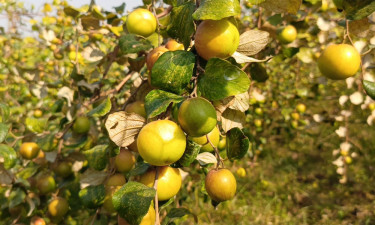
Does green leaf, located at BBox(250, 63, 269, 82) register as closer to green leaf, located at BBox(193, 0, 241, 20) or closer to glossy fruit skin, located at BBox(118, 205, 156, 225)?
green leaf, located at BBox(193, 0, 241, 20)

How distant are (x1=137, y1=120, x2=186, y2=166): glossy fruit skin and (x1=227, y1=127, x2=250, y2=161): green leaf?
0.64 feet

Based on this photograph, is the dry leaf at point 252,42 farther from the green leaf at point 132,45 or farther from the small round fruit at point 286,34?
the small round fruit at point 286,34

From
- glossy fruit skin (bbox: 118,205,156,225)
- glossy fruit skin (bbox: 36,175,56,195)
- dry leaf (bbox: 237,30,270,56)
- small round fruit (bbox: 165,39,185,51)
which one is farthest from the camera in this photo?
glossy fruit skin (bbox: 36,175,56,195)

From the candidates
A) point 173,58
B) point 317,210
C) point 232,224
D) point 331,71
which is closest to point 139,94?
point 173,58

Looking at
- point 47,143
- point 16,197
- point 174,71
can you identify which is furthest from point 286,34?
point 16,197

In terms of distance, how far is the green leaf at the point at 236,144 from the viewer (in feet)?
2.71

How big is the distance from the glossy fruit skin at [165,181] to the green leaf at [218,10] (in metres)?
0.43

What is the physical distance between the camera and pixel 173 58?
74 cm

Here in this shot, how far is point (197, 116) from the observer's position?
0.67 meters

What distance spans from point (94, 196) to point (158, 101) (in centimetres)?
59

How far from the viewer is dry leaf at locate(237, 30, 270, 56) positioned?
Answer: 2.87 feet

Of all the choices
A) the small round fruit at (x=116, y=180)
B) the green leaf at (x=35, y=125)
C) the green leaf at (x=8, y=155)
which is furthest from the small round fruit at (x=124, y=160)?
the green leaf at (x=35, y=125)

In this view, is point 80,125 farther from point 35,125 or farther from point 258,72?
point 258,72

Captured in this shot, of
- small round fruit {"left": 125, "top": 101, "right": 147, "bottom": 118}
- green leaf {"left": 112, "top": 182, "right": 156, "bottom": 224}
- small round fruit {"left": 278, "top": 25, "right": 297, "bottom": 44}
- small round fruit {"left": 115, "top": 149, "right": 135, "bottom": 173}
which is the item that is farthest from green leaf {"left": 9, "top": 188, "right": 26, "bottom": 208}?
small round fruit {"left": 278, "top": 25, "right": 297, "bottom": 44}
